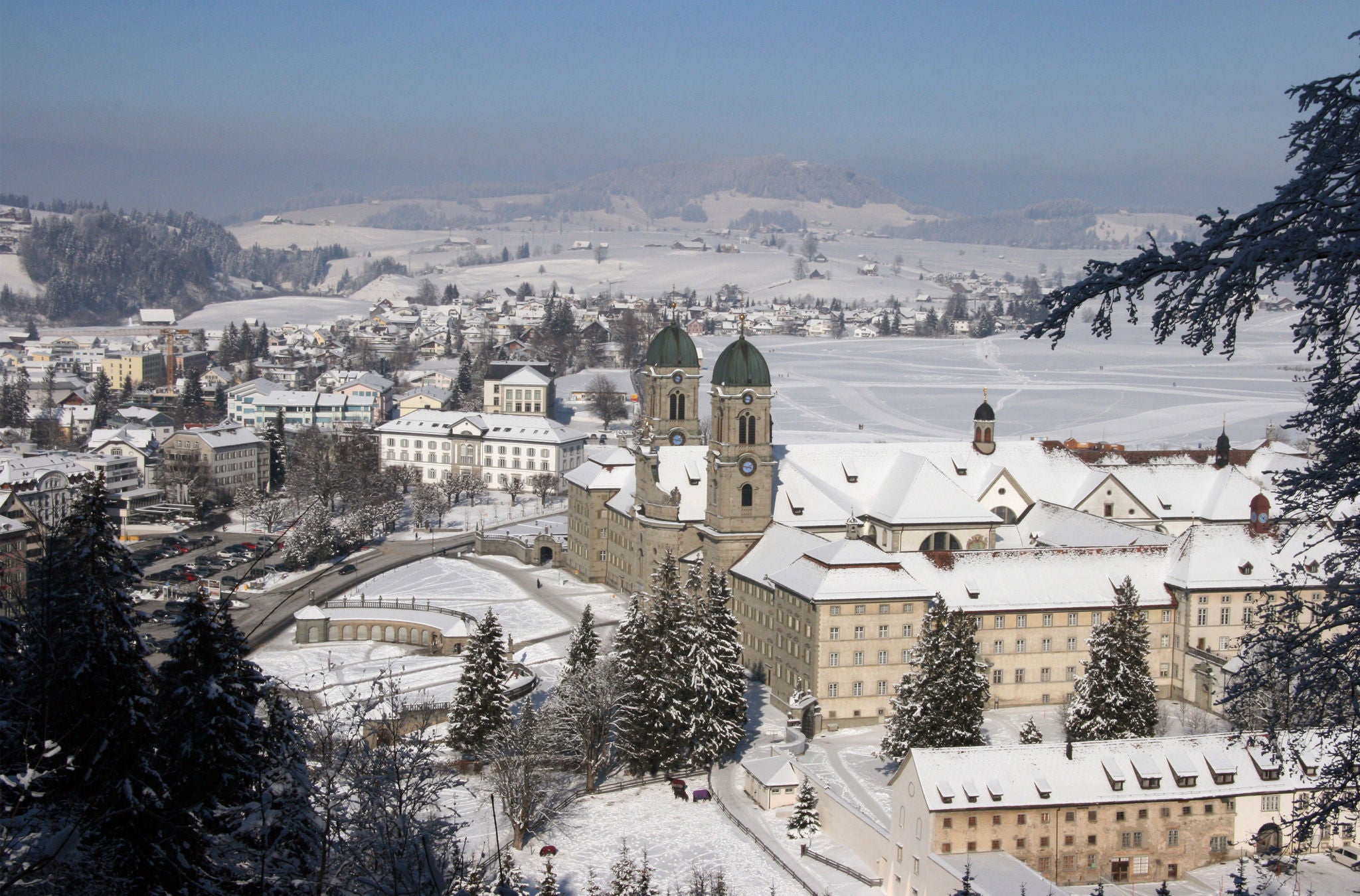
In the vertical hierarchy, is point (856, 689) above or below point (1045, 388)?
below

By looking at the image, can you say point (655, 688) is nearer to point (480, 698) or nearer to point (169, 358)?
point (480, 698)

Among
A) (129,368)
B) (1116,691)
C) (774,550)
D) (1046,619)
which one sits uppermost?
(129,368)

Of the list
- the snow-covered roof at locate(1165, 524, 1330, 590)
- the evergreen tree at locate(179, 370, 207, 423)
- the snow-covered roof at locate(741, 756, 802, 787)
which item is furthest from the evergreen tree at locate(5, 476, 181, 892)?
the evergreen tree at locate(179, 370, 207, 423)

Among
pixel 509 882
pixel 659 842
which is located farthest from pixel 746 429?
pixel 509 882

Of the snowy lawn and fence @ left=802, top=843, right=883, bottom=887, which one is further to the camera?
the snowy lawn

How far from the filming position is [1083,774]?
3959 centimetres

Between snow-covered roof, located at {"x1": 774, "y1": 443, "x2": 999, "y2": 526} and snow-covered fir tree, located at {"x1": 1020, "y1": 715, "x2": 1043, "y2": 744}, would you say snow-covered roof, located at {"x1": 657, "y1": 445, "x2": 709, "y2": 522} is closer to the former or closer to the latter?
snow-covered roof, located at {"x1": 774, "y1": 443, "x2": 999, "y2": 526}

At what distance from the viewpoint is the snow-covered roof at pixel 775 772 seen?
4500 cm

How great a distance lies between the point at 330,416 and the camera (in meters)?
138

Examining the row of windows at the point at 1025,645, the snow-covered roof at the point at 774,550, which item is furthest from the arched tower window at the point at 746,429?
the row of windows at the point at 1025,645

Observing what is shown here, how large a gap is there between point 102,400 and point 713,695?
371ft

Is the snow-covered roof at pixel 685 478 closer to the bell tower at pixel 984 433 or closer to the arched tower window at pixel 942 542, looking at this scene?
the arched tower window at pixel 942 542

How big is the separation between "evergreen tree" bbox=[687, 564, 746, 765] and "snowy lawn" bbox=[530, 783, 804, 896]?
2.26 m

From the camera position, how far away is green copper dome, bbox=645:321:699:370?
2844 inches
